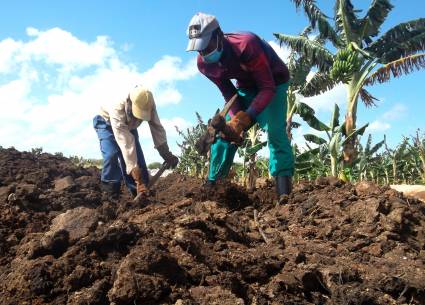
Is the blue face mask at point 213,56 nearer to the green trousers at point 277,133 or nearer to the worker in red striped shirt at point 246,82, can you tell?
the worker in red striped shirt at point 246,82

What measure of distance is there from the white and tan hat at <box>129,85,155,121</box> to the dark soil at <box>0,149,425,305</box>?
1.37 meters

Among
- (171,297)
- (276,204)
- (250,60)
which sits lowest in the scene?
(171,297)

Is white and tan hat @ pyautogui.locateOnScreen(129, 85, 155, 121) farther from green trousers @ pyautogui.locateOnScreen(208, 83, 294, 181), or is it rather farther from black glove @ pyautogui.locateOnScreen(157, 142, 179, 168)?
green trousers @ pyautogui.locateOnScreen(208, 83, 294, 181)

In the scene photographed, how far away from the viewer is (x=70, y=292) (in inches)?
76.2

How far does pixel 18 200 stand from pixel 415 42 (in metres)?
11.2

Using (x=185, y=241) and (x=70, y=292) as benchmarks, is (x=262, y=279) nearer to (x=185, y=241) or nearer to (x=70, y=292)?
(x=185, y=241)

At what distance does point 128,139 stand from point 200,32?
161 centimetres

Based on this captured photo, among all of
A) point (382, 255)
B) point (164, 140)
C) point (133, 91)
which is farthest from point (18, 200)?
point (382, 255)

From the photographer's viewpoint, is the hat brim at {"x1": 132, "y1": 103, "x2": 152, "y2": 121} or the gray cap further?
the hat brim at {"x1": 132, "y1": 103, "x2": 152, "y2": 121}

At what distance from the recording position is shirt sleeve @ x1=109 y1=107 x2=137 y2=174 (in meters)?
4.77

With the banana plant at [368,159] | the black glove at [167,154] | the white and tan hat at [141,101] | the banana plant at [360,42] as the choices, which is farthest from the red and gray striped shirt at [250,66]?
the banana plant at [360,42]

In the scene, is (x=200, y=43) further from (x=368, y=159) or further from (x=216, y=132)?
(x=368, y=159)

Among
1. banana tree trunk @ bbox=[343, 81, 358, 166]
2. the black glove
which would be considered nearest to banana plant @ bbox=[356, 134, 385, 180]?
banana tree trunk @ bbox=[343, 81, 358, 166]

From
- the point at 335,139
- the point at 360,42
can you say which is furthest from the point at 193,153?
the point at 360,42
